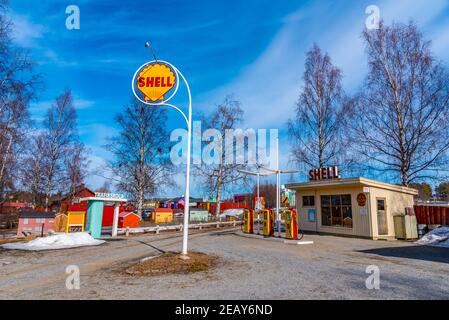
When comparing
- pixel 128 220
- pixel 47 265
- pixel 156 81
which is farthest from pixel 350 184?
pixel 128 220

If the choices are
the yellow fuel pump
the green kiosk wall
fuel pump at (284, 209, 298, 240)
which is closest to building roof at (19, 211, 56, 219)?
the green kiosk wall

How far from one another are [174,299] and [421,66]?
2073 centimetres

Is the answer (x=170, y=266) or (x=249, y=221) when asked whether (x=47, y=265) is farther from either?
(x=249, y=221)

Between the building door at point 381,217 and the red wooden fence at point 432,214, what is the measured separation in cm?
406

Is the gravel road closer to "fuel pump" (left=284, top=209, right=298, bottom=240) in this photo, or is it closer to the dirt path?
the dirt path

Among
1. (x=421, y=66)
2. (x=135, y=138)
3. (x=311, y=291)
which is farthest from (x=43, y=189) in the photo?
(x=421, y=66)

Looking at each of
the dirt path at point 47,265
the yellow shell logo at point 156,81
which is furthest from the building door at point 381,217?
the yellow shell logo at point 156,81

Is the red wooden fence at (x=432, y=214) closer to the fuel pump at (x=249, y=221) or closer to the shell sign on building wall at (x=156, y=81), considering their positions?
the fuel pump at (x=249, y=221)

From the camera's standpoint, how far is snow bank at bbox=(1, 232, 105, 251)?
41.2 feet

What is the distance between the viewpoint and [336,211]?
18109 mm

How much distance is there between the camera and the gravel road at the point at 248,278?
18.1ft

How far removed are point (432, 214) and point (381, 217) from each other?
466 cm

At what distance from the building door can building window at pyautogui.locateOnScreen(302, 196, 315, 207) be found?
422 cm
